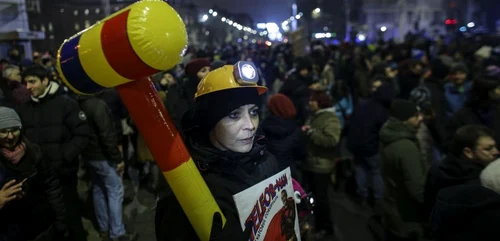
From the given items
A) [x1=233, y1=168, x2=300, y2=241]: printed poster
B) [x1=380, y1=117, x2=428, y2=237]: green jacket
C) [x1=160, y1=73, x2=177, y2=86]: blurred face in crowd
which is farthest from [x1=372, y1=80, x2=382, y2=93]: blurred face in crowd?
[x1=233, y1=168, x2=300, y2=241]: printed poster

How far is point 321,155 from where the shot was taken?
17.4 ft

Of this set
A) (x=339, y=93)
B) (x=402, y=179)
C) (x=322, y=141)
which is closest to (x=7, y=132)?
(x=322, y=141)

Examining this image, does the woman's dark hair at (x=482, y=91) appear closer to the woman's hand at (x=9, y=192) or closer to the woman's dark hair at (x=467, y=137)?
the woman's dark hair at (x=467, y=137)

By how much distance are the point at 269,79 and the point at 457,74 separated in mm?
7953

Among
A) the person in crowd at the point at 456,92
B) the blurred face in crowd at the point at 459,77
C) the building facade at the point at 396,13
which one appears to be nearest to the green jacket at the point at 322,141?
the person in crowd at the point at 456,92

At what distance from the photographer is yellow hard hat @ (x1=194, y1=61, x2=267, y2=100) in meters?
2.11

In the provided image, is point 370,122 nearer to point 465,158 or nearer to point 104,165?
point 465,158

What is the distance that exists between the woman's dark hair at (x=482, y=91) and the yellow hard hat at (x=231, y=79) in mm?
3857

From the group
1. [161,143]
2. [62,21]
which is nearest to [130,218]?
[161,143]

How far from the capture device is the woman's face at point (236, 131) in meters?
2.14

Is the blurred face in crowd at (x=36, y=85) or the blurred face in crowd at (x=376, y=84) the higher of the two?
the blurred face in crowd at (x=36, y=85)

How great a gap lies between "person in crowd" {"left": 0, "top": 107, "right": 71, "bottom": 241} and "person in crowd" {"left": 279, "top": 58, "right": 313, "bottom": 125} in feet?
14.5

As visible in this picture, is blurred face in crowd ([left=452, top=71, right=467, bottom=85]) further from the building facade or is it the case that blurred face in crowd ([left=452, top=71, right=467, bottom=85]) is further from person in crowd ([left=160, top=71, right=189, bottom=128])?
the building facade

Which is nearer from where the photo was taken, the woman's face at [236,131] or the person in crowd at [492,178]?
the woman's face at [236,131]
